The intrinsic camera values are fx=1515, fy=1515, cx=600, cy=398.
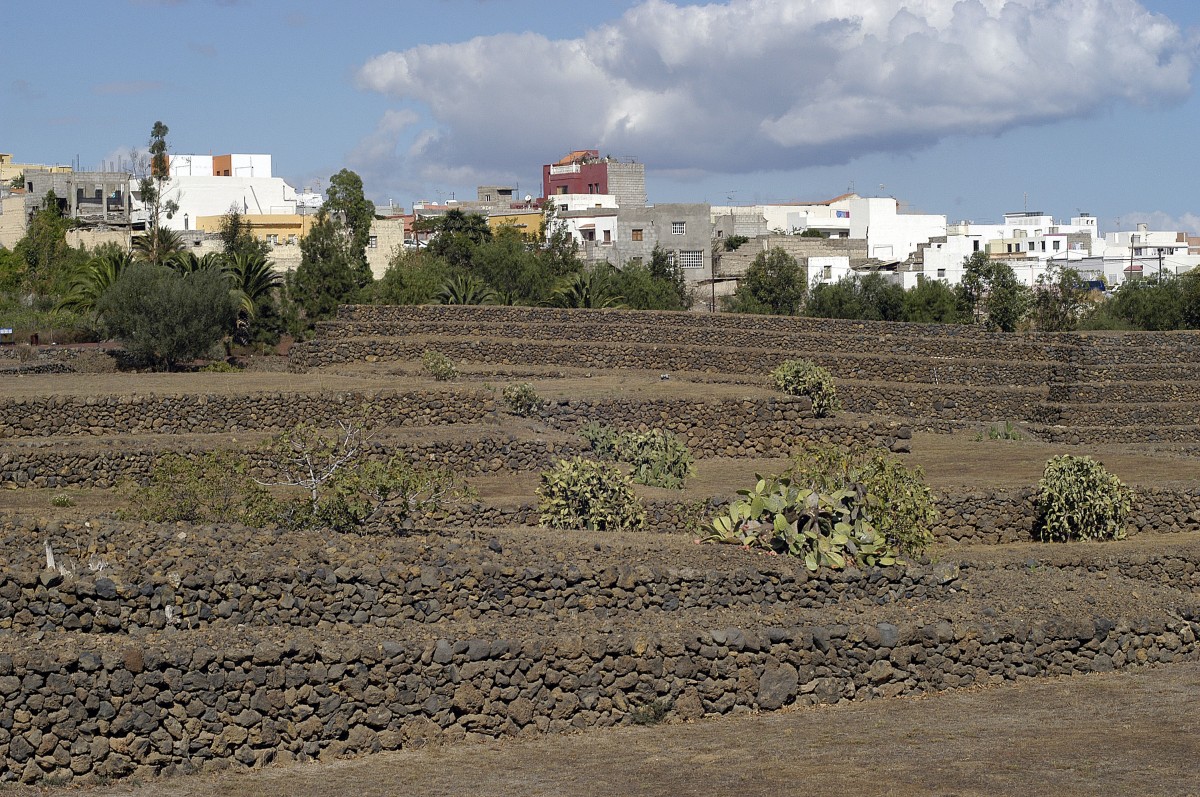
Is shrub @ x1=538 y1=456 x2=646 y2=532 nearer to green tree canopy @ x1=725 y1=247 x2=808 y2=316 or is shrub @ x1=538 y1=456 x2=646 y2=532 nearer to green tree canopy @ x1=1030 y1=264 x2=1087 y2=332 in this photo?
green tree canopy @ x1=1030 y1=264 x2=1087 y2=332

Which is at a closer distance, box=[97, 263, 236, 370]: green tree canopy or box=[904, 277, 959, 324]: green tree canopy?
box=[97, 263, 236, 370]: green tree canopy

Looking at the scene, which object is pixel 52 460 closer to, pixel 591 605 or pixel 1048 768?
pixel 591 605

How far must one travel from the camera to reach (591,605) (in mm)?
13805

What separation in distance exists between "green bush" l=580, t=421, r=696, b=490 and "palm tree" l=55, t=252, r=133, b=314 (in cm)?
2439

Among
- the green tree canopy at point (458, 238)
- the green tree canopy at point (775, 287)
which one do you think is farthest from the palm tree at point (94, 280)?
the green tree canopy at point (775, 287)

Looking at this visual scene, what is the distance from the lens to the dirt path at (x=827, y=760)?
35.2 ft

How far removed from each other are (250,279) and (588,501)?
29.0 metres

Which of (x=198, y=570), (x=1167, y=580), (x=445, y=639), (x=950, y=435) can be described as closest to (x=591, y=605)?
(x=445, y=639)

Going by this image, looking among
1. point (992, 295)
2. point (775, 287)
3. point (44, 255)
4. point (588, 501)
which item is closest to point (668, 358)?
point (992, 295)

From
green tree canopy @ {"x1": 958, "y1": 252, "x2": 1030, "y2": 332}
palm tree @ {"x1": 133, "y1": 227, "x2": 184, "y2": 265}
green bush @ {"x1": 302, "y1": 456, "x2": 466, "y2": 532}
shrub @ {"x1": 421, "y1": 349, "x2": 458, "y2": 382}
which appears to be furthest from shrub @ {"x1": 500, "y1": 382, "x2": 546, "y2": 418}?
green tree canopy @ {"x1": 958, "y1": 252, "x2": 1030, "y2": 332}

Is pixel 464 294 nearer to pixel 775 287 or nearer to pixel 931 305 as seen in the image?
pixel 775 287

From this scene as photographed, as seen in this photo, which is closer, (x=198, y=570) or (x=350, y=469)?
(x=198, y=570)

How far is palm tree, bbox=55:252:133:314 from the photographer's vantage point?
151 ft

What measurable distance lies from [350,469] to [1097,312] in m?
46.4
